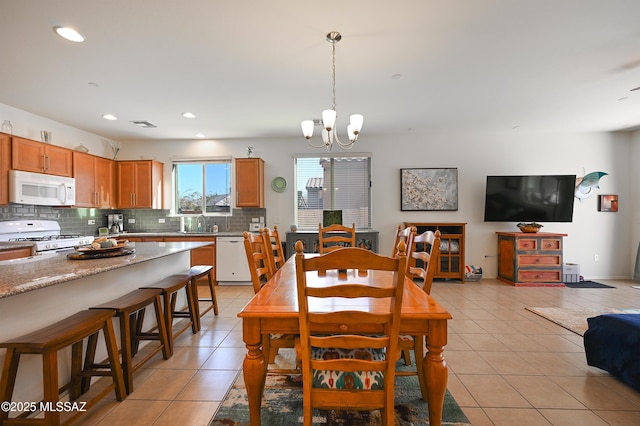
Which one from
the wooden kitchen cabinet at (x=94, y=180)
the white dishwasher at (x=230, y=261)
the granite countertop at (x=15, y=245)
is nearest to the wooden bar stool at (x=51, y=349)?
the granite countertop at (x=15, y=245)

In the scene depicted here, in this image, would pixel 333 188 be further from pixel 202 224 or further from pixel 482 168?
pixel 482 168

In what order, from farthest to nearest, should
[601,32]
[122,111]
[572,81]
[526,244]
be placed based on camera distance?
[526,244] → [122,111] → [572,81] → [601,32]

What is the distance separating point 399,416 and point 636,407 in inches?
61.6

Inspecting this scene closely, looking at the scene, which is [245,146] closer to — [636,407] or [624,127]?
[636,407]

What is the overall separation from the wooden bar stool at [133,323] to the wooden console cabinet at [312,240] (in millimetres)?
2685

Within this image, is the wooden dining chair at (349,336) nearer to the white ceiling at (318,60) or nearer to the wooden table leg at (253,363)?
the wooden table leg at (253,363)

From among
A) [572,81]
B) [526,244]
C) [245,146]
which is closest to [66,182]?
[245,146]

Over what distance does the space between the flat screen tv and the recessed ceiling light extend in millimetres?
5840

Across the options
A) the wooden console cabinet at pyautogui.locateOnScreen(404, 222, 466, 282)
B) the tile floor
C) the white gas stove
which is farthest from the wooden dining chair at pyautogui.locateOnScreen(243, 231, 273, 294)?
the wooden console cabinet at pyautogui.locateOnScreen(404, 222, 466, 282)

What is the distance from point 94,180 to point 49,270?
371 centimetres

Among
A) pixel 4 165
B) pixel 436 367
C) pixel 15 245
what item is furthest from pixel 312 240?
pixel 4 165

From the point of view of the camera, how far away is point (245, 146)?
541cm

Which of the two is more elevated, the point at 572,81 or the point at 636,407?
the point at 572,81

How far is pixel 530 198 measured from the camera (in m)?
4.96
